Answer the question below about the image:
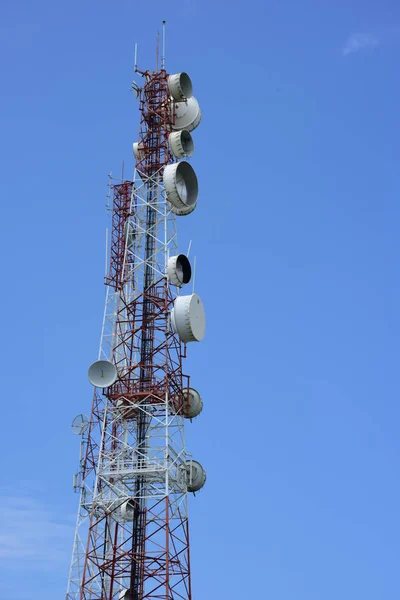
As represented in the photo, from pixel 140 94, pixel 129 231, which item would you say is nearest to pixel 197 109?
pixel 140 94

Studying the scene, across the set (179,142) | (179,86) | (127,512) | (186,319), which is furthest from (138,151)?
(127,512)

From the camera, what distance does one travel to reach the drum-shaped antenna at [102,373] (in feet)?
180

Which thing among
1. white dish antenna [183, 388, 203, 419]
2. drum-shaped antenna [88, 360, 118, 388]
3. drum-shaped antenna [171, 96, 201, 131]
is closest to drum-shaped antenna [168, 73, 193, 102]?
drum-shaped antenna [171, 96, 201, 131]

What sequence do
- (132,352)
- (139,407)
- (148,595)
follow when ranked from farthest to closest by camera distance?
(132,352)
(139,407)
(148,595)

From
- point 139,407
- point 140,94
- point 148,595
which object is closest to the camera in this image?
point 148,595

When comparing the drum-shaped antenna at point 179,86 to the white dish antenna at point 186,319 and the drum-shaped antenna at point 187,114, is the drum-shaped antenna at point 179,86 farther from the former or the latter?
the white dish antenna at point 186,319

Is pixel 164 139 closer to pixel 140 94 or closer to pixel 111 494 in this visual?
pixel 140 94

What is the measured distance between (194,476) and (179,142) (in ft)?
71.3

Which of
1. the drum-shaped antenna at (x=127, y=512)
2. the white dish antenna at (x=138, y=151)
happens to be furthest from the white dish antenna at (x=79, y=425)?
the white dish antenna at (x=138, y=151)

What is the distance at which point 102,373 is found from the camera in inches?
2164

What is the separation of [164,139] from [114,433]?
65.0 feet

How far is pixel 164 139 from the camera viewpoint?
62.6m

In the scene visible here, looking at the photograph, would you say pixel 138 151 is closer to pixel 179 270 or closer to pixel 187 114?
pixel 187 114

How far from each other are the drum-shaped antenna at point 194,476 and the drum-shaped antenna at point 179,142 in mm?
20318
